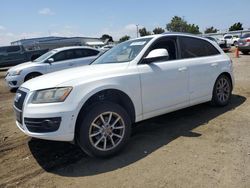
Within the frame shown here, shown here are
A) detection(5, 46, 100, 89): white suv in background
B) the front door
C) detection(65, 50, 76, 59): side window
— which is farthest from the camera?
detection(65, 50, 76, 59): side window

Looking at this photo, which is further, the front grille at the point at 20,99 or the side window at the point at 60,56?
the side window at the point at 60,56

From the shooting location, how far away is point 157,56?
4.93 metres

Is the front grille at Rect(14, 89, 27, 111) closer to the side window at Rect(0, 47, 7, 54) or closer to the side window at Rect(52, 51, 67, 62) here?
the side window at Rect(52, 51, 67, 62)

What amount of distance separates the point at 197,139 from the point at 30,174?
8.30 feet

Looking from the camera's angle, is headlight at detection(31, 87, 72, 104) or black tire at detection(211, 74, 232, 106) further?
black tire at detection(211, 74, 232, 106)

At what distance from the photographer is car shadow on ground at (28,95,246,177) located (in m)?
4.18

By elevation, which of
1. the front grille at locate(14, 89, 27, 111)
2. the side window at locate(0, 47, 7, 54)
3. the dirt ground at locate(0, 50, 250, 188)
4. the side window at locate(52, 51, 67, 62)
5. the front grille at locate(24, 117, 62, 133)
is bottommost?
the dirt ground at locate(0, 50, 250, 188)

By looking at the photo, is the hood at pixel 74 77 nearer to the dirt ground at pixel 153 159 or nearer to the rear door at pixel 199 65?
the dirt ground at pixel 153 159

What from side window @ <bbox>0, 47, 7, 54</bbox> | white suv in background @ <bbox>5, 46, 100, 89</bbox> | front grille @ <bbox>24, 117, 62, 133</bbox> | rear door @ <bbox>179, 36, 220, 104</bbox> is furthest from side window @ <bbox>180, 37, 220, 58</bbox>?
side window @ <bbox>0, 47, 7, 54</bbox>

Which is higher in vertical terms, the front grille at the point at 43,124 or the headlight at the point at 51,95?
the headlight at the point at 51,95

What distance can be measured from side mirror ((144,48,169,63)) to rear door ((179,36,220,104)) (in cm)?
87

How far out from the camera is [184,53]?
5.79 meters

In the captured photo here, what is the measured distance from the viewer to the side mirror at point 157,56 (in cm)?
491

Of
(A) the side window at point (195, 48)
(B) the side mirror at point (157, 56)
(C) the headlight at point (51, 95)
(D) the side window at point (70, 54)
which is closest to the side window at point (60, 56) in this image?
(D) the side window at point (70, 54)
